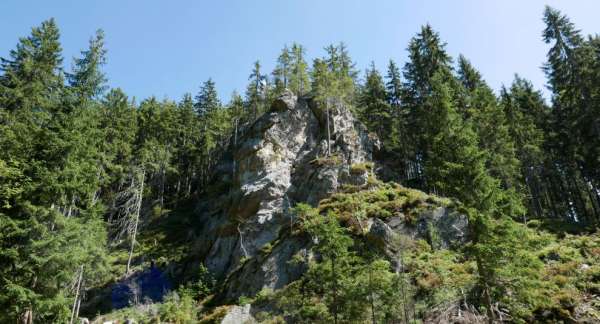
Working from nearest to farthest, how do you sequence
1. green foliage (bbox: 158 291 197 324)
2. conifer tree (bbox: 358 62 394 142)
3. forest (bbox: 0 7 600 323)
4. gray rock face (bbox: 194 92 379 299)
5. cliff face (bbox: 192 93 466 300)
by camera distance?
forest (bbox: 0 7 600 323), green foliage (bbox: 158 291 197 324), cliff face (bbox: 192 93 466 300), gray rock face (bbox: 194 92 379 299), conifer tree (bbox: 358 62 394 142)

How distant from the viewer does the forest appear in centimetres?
1489

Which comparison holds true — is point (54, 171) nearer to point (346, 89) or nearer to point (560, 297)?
point (560, 297)

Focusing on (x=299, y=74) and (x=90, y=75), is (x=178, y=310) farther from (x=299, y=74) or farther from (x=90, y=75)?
(x=299, y=74)

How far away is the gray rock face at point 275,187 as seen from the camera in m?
24.4

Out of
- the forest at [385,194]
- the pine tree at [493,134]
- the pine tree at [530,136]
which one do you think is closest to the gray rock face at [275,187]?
the forest at [385,194]

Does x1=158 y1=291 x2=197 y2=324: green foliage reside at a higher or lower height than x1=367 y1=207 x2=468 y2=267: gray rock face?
lower

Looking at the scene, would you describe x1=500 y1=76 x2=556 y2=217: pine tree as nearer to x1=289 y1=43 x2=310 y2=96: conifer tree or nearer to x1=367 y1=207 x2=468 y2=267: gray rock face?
x1=367 y1=207 x2=468 y2=267: gray rock face

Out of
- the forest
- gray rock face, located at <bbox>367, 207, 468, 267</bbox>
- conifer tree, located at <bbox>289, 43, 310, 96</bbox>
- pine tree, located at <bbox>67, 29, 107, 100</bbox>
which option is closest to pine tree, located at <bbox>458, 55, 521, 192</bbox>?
the forest

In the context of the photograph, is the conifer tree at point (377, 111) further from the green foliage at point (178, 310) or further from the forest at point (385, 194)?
the green foliage at point (178, 310)

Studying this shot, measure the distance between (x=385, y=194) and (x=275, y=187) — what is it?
9.42 metres

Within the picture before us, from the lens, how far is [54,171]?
18562 millimetres

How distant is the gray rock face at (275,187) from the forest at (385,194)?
179cm

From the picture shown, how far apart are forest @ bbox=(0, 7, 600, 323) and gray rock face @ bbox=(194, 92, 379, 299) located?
5.88 feet

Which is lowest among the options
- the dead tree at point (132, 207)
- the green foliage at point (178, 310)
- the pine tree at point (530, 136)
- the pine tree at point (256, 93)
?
the green foliage at point (178, 310)
